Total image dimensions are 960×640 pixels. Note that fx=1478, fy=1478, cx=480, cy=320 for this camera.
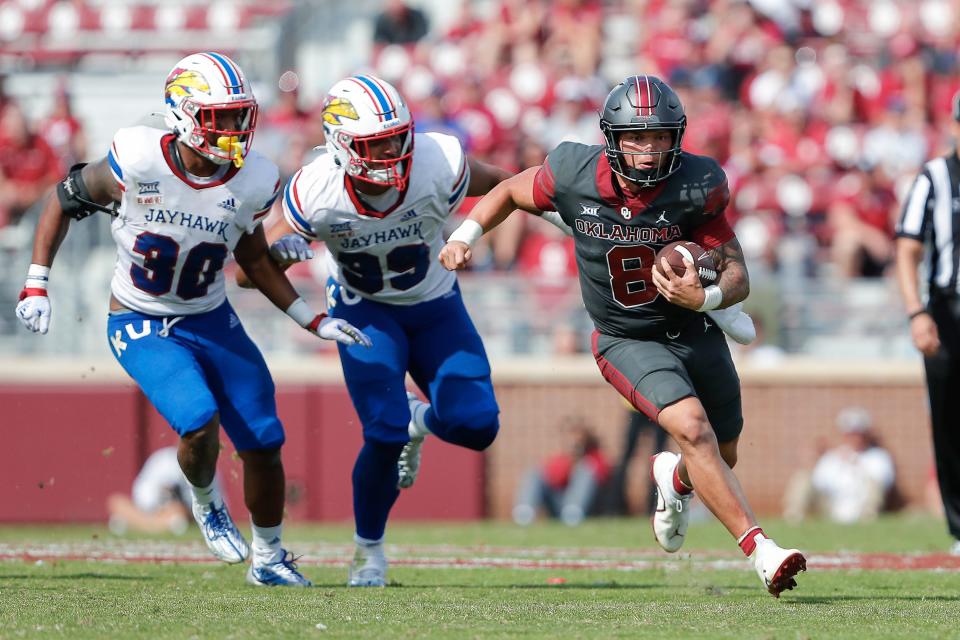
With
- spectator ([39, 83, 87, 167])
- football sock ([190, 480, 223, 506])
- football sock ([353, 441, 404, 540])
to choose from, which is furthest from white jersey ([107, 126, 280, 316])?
spectator ([39, 83, 87, 167])

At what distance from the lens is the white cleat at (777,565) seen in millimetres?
4645

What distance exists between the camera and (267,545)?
5809 mm

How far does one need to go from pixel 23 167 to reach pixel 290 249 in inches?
333

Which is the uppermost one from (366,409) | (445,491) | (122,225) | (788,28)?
(788,28)

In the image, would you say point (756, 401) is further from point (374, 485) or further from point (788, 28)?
point (374, 485)

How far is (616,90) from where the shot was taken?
5.30 meters

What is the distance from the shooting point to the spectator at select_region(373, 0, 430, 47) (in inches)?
583

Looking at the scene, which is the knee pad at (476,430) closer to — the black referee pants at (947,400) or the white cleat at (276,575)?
the white cleat at (276,575)

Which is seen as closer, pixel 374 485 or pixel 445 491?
pixel 374 485

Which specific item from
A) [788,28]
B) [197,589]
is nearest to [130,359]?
[197,589]

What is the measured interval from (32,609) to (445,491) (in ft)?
23.0

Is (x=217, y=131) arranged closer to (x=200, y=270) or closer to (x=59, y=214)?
(x=200, y=270)

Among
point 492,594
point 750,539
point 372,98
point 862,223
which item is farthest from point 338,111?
point 862,223

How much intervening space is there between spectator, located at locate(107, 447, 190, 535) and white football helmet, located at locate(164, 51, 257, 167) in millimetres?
5571
